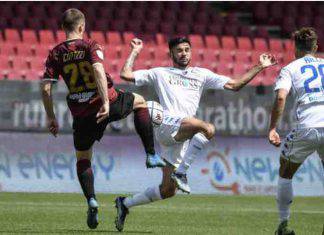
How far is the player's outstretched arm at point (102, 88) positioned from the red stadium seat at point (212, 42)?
13.6 meters

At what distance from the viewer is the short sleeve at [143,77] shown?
9.40 m

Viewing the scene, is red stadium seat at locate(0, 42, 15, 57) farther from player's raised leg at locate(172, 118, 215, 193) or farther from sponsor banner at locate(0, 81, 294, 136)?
player's raised leg at locate(172, 118, 215, 193)

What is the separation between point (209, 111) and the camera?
16.2m

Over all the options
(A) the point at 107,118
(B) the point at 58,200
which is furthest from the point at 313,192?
(A) the point at 107,118

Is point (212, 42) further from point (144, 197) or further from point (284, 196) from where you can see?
point (284, 196)

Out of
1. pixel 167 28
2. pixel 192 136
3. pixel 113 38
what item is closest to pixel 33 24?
pixel 113 38

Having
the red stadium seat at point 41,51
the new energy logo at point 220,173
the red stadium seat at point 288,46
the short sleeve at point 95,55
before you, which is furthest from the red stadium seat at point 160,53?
the short sleeve at point 95,55

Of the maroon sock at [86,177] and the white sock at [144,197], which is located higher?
the maroon sock at [86,177]

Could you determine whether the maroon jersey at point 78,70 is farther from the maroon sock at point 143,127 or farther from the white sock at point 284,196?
the white sock at point 284,196

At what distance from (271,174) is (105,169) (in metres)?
3.00

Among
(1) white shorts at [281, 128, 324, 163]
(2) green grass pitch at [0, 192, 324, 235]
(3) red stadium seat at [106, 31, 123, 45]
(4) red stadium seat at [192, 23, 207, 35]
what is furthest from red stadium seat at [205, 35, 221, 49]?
(1) white shorts at [281, 128, 324, 163]

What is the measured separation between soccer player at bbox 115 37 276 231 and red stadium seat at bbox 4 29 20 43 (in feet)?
34.3

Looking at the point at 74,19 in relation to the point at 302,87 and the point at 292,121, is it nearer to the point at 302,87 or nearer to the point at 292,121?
the point at 302,87

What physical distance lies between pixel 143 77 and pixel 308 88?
2.25m
